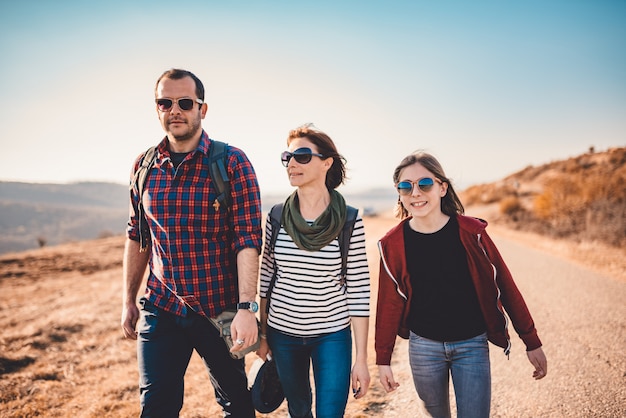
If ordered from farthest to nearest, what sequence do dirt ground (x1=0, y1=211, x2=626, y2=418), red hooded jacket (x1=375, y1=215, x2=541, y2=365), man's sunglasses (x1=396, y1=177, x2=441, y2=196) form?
dirt ground (x1=0, y1=211, x2=626, y2=418) < man's sunglasses (x1=396, y1=177, x2=441, y2=196) < red hooded jacket (x1=375, y1=215, x2=541, y2=365)

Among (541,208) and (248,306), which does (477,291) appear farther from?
(541,208)

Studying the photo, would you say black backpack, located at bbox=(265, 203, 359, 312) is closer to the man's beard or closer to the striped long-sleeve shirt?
the striped long-sleeve shirt

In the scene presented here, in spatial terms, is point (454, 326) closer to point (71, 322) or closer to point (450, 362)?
point (450, 362)

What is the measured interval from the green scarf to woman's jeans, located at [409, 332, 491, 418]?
0.83 metres

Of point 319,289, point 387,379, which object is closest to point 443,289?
point 387,379

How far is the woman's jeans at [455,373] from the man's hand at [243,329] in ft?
3.20

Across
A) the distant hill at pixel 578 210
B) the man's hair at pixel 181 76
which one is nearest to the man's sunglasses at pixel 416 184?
the man's hair at pixel 181 76

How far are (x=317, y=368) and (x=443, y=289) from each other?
873 millimetres

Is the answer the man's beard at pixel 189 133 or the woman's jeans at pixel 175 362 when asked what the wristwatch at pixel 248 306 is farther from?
the man's beard at pixel 189 133

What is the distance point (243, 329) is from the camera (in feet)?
7.00

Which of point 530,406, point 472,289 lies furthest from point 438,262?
point 530,406

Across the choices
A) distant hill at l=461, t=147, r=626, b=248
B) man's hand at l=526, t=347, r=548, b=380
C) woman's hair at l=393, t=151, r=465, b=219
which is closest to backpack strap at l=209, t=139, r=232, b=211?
woman's hair at l=393, t=151, r=465, b=219

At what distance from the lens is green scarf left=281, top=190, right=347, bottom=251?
88.4 inches

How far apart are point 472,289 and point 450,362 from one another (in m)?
0.45
